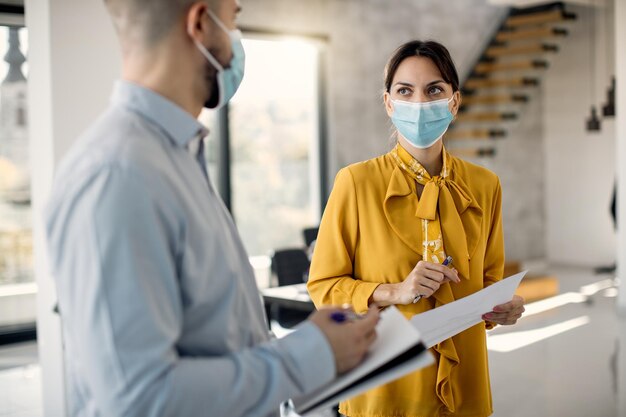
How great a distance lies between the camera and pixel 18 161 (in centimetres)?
716

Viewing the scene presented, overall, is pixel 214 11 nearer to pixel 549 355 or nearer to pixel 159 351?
pixel 159 351

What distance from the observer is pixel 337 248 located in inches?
74.7

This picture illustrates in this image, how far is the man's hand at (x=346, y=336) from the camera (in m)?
1.12

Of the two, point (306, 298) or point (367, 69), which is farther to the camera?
point (367, 69)

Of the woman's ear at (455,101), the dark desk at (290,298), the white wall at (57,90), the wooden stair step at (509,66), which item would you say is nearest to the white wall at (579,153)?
the wooden stair step at (509,66)

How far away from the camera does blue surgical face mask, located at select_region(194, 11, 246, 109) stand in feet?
3.90

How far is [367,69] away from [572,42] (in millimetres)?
3726

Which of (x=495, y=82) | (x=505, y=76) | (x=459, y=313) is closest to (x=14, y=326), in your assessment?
(x=459, y=313)

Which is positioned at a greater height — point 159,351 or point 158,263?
point 158,263

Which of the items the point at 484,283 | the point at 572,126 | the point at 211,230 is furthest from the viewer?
the point at 572,126

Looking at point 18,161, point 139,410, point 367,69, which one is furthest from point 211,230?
point 367,69

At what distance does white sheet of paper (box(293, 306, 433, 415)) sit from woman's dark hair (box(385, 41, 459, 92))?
39.1 inches

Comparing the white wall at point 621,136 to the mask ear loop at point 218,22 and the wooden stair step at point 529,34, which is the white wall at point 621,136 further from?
the mask ear loop at point 218,22

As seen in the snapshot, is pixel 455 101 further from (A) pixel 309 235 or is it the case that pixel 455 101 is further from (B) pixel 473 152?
(B) pixel 473 152
